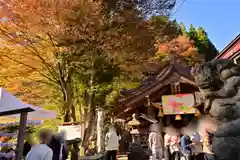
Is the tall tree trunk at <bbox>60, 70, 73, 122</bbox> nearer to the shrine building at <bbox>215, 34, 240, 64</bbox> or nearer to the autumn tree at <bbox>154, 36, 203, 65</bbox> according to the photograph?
the autumn tree at <bbox>154, 36, 203, 65</bbox>

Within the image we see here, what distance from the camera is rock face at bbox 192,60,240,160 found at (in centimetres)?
310

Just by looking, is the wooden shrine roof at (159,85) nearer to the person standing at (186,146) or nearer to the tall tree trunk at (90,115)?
the person standing at (186,146)

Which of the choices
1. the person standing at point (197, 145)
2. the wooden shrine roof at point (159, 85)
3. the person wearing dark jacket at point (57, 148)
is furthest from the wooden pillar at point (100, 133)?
the person standing at point (197, 145)

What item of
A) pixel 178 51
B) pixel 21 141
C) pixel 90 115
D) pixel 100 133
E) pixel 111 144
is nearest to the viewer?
pixel 21 141

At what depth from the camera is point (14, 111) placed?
217 inches

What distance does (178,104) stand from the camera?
657 cm

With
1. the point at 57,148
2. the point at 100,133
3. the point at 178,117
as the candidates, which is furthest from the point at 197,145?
the point at 57,148

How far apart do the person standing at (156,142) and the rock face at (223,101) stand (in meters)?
3.12

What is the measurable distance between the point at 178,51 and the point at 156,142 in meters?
11.0

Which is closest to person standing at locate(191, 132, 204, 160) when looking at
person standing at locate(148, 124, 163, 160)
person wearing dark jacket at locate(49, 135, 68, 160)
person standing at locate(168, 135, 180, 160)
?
person standing at locate(168, 135, 180, 160)

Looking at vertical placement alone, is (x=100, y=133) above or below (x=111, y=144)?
above

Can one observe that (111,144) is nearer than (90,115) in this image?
Yes

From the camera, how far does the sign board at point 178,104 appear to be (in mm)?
6465

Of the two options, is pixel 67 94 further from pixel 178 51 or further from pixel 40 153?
pixel 178 51
